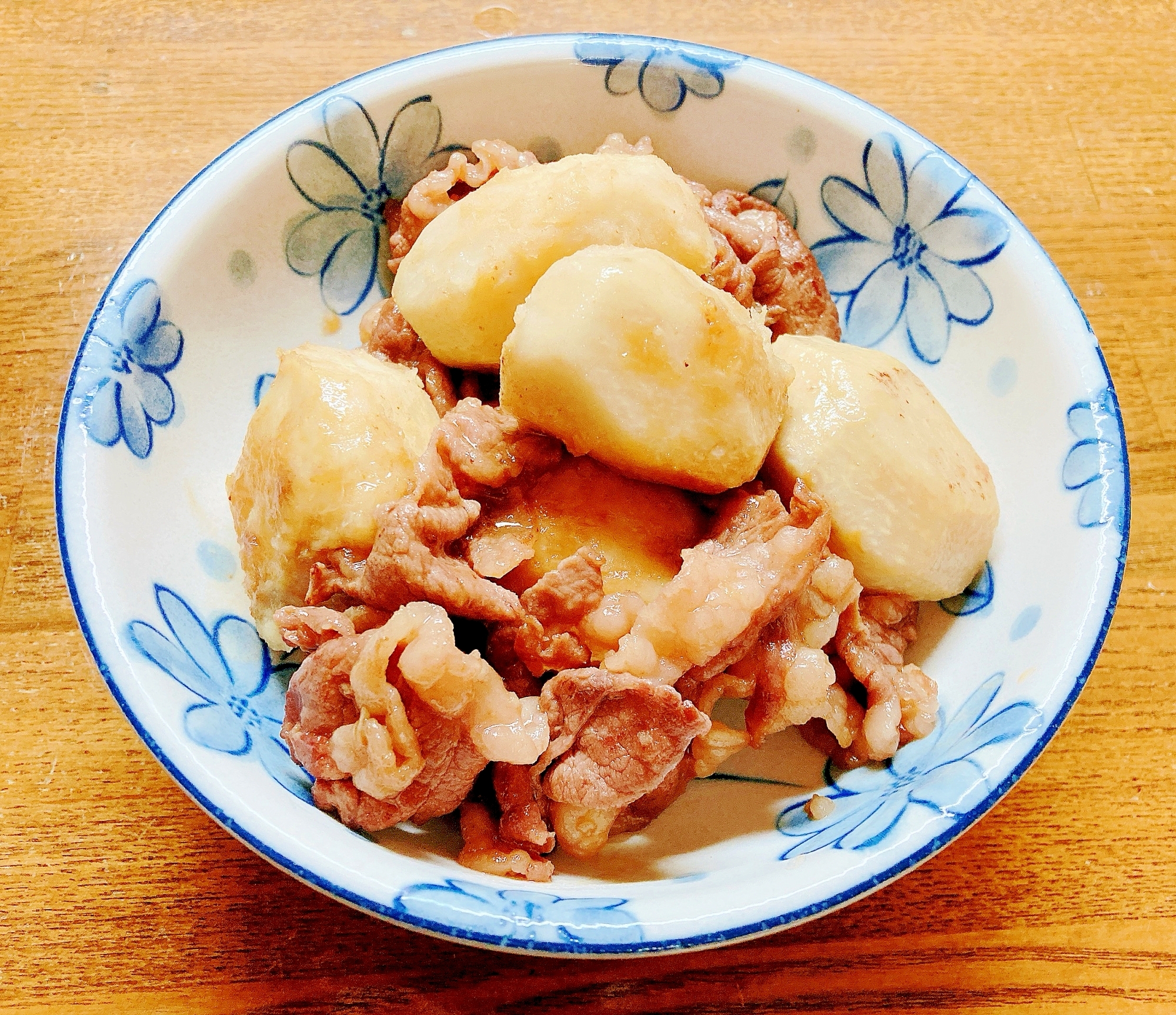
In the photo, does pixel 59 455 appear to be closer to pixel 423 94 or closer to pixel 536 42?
pixel 423 94

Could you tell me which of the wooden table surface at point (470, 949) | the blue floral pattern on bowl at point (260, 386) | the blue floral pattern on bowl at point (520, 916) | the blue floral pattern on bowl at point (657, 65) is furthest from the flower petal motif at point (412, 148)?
the blue floral pattern on bowl at point (520, 916)

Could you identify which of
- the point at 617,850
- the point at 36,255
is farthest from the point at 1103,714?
the point at 36,255

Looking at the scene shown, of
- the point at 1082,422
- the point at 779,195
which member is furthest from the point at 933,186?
the point at 1082,422

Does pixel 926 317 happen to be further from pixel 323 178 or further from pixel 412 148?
pixel 323 178

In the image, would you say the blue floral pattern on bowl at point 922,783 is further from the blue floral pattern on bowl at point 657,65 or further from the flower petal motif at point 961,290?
the blue floral pattern on bowl at point 657,65

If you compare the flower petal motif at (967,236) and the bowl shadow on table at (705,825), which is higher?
the flower petal motif at (967,236)

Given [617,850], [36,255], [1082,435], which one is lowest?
[617,850]
